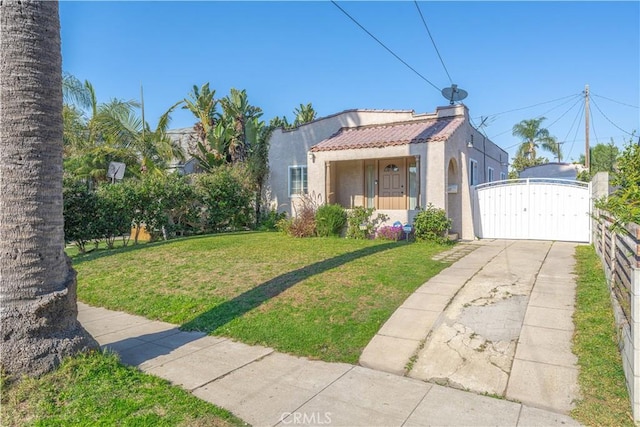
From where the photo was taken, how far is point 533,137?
4434 centimetres

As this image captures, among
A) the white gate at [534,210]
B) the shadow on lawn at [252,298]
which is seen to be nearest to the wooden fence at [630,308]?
the shadow on lawn at [252,298]

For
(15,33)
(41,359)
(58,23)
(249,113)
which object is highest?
(249,113)

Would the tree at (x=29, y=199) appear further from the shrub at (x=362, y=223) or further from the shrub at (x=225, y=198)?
the shrub at (x=225, y=198)

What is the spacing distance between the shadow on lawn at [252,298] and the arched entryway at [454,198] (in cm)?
679

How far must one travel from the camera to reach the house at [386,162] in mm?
13828

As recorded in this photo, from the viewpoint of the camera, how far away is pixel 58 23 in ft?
14.3

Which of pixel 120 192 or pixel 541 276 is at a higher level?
pixel 120 192

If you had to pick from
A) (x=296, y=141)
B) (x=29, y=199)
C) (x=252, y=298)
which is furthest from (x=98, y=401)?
(x=296, y=141)

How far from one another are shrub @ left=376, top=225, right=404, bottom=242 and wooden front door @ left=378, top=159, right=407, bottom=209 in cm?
310

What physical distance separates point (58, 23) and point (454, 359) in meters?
5.97

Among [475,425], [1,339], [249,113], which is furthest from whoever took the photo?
[249,113]

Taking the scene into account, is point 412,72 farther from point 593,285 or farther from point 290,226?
point 593,285

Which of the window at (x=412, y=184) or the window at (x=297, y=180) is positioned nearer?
the window at (x=412, y=184)

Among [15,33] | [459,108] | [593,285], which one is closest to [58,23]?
[15,33]
